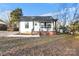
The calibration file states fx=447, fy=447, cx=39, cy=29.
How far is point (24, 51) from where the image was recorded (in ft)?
16.3

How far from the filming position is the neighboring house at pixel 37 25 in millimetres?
4984

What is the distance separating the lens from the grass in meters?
4.96

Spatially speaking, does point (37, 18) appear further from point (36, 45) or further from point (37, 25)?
point (36, 45)

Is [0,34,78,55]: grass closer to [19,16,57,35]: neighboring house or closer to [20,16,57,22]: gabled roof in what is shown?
[19,16,57,35]: neighboring house

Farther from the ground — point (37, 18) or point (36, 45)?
point (37, 18)

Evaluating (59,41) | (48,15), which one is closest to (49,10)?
(48,15)

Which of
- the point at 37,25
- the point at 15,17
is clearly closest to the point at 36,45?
the point at 37,25

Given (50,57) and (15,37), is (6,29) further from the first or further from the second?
(50,57)

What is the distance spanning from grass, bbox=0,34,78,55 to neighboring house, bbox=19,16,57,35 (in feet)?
0.26

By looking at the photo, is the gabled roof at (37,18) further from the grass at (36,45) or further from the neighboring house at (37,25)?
the grass at (36,45)

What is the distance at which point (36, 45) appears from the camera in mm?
4984

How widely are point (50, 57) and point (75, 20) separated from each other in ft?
1.64

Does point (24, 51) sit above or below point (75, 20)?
below

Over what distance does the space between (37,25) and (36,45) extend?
0.73 ft
